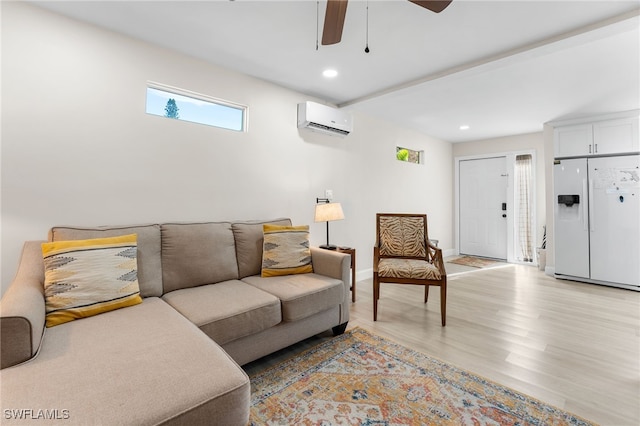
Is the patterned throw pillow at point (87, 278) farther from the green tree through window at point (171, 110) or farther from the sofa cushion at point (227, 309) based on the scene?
the green tree through window at point (171, 110)

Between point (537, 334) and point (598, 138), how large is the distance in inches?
129

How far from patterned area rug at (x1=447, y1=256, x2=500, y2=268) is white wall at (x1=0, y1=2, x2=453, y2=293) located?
302 cm

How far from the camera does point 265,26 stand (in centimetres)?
216

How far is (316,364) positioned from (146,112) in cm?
233

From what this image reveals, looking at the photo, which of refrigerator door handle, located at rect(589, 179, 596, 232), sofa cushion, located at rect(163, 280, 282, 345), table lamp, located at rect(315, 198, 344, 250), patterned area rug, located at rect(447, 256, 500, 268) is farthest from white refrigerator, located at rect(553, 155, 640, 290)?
sofa cushion, located at rect(163, 280, 282, 345)

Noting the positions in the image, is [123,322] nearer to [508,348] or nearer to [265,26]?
[265,26]

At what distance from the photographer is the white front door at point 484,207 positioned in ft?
17.9

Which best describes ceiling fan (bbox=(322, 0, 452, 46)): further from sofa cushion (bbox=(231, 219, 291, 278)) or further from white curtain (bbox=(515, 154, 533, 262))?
white curtain (bbox=(515, 154, 533, 262))

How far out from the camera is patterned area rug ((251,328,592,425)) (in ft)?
4.85

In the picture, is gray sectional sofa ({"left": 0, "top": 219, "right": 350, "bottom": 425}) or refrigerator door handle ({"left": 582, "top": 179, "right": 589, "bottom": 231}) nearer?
gray sectional sofa ({"left": 0, "top": 219, "right": 350, "bottom": 425})

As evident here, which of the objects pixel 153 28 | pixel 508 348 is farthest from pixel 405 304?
pixel 153 28

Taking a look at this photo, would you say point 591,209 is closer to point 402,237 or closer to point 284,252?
point 402,237
